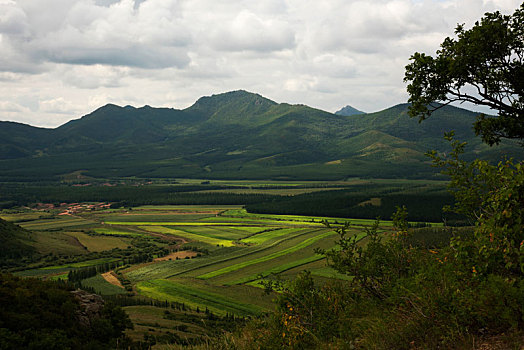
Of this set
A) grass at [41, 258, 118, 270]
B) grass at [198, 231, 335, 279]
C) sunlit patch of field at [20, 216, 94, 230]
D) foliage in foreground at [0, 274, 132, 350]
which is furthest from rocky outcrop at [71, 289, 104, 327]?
sunlit patch of field at [20, 216, 94, 230]

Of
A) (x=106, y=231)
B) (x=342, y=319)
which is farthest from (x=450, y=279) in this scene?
(x=106, y=231)

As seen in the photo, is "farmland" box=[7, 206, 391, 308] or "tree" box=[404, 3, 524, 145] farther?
"farmland" box=[7, 206, 391, 308]

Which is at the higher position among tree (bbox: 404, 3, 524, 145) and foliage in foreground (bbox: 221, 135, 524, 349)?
tree (bbox: 404, 3, 524, 145)

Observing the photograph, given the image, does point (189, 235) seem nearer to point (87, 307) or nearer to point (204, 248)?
point (204, 248)

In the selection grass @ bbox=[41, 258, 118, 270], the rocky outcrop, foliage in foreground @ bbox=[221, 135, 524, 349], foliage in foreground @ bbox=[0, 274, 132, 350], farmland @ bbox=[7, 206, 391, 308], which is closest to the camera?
foliage in foreground @ bbox=[221, 135, 524, 349]

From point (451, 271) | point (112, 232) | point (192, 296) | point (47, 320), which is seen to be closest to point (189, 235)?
point (112, 232)

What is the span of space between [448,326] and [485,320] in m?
0.94

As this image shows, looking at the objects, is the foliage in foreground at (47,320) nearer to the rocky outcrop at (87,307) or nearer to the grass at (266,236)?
the rocky outcrop at (87,307)

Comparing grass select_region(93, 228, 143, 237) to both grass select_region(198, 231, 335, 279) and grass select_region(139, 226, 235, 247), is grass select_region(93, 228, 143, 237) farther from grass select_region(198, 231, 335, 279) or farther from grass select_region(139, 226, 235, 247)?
grass select_region(198, 231, 335, 279)

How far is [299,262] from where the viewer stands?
98.1m

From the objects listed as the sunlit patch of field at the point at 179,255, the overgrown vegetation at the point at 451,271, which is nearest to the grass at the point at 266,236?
the sunlit patch of field at the point at 179,255

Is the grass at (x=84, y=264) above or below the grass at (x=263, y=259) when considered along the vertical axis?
below

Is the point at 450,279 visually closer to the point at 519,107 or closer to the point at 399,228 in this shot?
the point at 399,228

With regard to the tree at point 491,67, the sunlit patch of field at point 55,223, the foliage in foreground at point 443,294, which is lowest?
the sunlit patch of field at point 55,223
